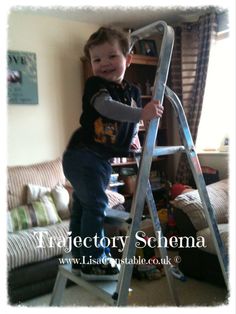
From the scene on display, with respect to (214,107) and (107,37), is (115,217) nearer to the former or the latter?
(107,37)

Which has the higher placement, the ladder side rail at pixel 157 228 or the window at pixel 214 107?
the window at pixel 214 107

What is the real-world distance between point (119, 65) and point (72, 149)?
0.27 metres

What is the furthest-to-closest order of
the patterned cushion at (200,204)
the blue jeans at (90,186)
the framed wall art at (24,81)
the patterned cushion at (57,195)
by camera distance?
the framed wall art at (24,81) → the patterned cushion at (57,195) → the patterned cushion at (200,204) → the blue jeans at (90,186)

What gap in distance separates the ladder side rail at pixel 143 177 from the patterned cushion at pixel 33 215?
3.52ft

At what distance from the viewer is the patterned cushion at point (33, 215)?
1762mm

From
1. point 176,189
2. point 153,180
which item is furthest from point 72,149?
point 153,180

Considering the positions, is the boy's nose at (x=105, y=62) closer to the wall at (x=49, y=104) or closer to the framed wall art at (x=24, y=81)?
the wall at (x=49, y=104)

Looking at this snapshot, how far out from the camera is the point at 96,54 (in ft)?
2.75

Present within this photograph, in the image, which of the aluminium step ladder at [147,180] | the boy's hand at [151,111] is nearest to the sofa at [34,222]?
the aluminium step ladder at [147,180]

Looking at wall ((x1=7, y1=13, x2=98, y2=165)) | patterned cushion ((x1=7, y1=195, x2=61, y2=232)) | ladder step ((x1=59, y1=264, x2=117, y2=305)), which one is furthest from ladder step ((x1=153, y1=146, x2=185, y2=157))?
wall ((x1=7, y1=13, x2=98, y2=165))

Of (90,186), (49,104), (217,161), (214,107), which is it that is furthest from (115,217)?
(214,107)

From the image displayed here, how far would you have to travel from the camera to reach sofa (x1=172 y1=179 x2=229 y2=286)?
1660mm

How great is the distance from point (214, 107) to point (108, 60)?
191 cm

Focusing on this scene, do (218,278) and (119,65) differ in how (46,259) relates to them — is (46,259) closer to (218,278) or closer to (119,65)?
(218,278)
